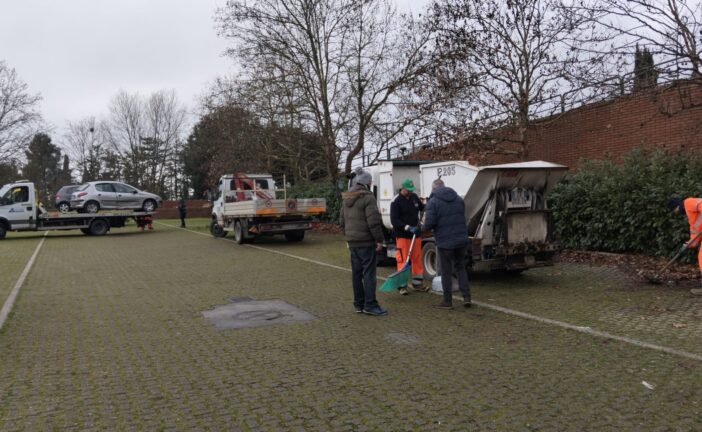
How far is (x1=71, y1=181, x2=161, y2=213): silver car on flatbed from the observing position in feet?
86.6

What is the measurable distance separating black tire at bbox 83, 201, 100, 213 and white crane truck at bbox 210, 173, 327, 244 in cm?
849

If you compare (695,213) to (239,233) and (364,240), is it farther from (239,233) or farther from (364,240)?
(239,233)

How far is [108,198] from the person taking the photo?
2675 centimetres

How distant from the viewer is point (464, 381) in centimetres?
475

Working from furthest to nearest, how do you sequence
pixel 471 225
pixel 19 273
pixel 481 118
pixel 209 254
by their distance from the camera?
pixel 209 254 → pixel 481 118 → pixel 19 273 → pixel 471 225

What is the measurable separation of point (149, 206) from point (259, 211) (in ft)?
38.9

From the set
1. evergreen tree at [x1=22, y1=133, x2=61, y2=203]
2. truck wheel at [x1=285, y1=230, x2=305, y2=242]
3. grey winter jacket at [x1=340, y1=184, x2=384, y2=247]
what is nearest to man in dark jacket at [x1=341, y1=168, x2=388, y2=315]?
grey winter jacket at [x1=340, y1=184, x2=384, y2=247]

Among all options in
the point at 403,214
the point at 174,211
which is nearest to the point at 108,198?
the point at 403,214

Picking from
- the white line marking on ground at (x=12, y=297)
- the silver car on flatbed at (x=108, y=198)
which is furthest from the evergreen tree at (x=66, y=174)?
the white line marking on ground at (x=12, y=297)

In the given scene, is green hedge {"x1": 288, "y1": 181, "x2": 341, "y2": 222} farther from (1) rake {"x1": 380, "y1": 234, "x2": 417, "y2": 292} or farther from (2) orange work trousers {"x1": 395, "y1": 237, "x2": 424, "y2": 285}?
(1) rake {"x1": 380, "y1": 234, "x2": 417, "y2": 292}

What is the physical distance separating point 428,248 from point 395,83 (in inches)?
502

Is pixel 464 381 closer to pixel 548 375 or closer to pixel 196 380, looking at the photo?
pixel 548 375

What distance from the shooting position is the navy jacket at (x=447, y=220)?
7676mm

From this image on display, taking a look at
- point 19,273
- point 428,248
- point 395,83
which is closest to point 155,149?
point 395,83
